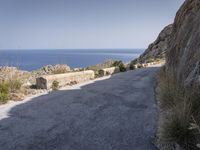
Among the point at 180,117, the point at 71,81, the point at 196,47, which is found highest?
the point at 196,47

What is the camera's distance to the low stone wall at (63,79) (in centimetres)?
1356

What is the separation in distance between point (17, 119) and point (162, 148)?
410 cm

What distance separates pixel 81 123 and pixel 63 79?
7780 millimetres

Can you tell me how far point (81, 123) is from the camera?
7211 mm

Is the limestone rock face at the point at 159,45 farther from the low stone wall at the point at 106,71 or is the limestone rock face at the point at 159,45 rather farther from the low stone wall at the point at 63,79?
the low stone wall at the point at 63,79

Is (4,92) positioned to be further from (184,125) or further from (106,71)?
(106,71)

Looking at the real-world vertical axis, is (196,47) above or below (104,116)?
above

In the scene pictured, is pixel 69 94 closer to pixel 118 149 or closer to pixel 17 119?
pixel 17 119

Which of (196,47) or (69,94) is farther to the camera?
(69,94)

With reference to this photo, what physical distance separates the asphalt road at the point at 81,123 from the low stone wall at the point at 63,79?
2811 millimetres

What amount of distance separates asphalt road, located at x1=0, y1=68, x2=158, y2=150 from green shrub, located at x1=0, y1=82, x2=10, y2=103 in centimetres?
102

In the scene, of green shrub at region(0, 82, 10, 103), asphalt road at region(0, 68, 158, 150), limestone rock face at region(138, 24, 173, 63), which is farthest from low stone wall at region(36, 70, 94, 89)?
limestone rock face at region(138, 24, 173, 63)

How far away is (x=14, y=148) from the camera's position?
5645 mm

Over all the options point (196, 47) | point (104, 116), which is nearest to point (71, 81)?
point (104, 116)
